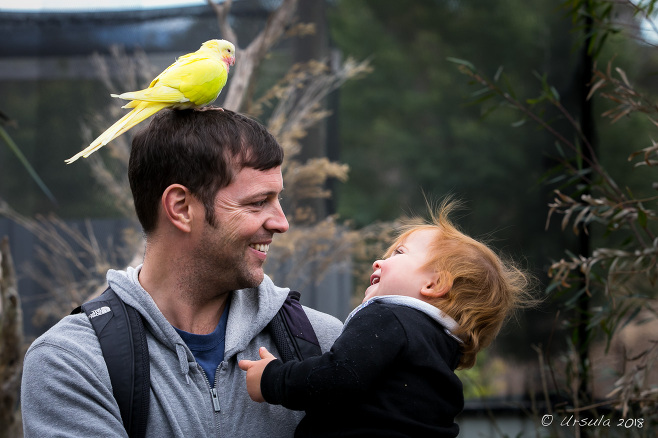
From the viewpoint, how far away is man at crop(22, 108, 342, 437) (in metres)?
1.36

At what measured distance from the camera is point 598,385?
3607mm

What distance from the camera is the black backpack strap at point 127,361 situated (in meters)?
1.27

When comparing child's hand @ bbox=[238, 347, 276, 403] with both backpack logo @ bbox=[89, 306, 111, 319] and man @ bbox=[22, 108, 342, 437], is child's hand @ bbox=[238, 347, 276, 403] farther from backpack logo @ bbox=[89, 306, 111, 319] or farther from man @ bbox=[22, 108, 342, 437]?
backpack logo @ bbox=[89, 306, 111, 319]

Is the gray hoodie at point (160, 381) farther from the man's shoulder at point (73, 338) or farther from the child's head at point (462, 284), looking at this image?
the child's head at point (462, 284)

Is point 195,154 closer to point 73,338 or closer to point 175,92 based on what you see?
point 175,92

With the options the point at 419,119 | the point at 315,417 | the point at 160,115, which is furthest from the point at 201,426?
the point at 419,119

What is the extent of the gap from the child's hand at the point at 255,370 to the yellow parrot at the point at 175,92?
1.84ft

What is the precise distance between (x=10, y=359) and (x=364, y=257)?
73.2 inches

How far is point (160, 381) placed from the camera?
134cm

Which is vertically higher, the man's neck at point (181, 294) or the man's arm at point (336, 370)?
the man's neck at point (181, 294)

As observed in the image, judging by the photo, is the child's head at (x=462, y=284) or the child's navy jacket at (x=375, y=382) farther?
the child's head at (x=462, y=284)

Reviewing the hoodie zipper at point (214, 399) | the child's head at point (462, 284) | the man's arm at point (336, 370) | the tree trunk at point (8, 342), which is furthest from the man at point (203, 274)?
the tree trunk at point (8, 342)

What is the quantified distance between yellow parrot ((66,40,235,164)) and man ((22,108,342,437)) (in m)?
0.04

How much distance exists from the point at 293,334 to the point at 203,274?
0.25 m
